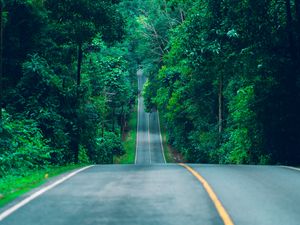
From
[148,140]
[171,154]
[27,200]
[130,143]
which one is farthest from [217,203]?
[148,140]

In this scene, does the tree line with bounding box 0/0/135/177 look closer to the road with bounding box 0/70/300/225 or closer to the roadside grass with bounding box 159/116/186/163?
the road with bounding box 0/70/300/225

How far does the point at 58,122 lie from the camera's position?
27.8 metres

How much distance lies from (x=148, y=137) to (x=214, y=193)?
78.3 meters

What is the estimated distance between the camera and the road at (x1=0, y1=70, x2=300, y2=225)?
27.6 ft

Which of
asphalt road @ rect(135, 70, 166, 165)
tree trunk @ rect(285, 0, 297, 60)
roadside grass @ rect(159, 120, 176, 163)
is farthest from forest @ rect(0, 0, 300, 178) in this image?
roadside grass @ rect(159, 120, 176, 163)

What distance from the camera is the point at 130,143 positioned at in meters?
83.6

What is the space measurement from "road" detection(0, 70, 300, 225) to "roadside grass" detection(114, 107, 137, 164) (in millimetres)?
52687

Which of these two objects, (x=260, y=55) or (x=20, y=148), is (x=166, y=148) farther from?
(x=20, y=148)

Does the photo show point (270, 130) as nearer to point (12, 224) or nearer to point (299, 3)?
point (299, 3)

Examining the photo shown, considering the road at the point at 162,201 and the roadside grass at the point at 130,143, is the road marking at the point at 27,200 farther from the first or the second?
the roadside grass at the point at 130,143

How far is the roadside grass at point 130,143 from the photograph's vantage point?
223 ft

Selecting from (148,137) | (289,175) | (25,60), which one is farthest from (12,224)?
(148,137)

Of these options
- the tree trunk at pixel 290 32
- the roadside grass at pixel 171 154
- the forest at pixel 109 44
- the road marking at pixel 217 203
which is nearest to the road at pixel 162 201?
the road marking at pixel 217 203

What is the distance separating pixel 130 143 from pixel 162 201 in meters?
73.5
